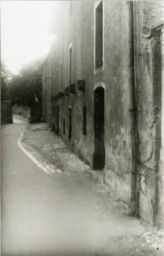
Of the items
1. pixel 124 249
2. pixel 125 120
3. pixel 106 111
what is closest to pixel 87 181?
pixel 106 111

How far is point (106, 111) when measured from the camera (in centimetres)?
729

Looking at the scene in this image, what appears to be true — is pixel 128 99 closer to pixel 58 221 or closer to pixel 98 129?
pixel 58 221

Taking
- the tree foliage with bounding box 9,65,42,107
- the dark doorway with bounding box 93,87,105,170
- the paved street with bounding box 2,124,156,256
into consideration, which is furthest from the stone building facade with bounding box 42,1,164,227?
the tree foliage with bounding box 9,65,42,107

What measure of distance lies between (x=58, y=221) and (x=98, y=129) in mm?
4269

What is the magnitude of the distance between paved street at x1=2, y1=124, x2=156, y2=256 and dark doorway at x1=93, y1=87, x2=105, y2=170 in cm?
191

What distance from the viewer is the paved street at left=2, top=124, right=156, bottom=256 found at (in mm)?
4137

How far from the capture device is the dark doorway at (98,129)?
8.75 m

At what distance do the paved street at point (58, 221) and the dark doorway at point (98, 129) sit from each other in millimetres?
1911

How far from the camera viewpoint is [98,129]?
29.0 feet

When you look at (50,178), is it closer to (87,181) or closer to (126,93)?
(87,181)

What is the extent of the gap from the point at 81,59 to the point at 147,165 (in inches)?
262

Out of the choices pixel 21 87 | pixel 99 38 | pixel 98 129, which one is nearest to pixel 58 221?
pixel 98 129

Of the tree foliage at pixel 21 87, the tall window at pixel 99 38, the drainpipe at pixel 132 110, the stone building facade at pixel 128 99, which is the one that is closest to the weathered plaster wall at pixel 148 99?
the stone building facade at pixel 128 99

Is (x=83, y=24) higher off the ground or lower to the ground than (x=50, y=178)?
higher
